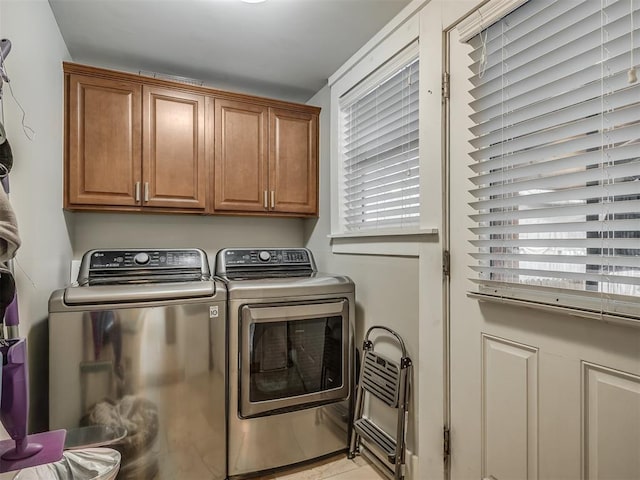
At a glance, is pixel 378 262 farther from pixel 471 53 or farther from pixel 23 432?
pixel 23 432

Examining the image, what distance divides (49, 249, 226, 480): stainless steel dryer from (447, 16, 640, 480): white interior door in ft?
3.82

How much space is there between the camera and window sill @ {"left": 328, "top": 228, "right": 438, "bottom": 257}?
168cm

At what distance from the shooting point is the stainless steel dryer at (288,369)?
1824mm

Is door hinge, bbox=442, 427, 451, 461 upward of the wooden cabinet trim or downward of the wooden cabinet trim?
downward

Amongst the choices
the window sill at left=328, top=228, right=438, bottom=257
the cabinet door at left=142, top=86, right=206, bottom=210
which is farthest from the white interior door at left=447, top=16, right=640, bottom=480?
the cabinet door at left=142, top=86, right=206, bottom=210

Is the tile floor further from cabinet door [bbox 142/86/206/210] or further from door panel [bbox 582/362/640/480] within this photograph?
cabinet door [bbox 142/86/206/210]

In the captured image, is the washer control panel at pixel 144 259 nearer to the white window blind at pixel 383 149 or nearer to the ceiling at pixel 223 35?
the white window blind at pixel 383 149

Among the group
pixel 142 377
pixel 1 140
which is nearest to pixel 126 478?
pixel 142 377

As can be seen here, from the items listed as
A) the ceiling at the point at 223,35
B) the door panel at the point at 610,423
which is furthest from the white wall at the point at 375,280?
the door panel at the point at 610,423

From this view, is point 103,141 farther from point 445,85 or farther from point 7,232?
point 445,85

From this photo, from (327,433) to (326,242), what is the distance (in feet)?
4.07

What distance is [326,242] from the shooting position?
2596 millimetres

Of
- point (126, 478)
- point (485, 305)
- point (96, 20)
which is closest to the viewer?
point (485, 305)

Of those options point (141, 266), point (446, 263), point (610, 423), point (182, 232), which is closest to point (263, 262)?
point (182, 232)
